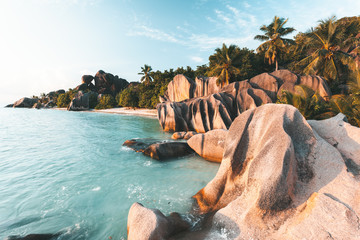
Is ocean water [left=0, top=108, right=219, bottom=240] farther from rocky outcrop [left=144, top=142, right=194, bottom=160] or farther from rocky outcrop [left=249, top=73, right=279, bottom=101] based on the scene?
rocky outcrop [left=249, top=73, right=279, bottom=101]

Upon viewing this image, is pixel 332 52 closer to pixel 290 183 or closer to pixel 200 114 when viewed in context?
pixel 200 114

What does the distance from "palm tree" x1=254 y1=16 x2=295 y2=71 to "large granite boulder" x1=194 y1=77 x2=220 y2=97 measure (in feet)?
34.4

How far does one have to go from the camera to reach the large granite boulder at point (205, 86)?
20.9m

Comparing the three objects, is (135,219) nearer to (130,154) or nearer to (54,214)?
(54,214)

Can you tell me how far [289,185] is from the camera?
2982 mm

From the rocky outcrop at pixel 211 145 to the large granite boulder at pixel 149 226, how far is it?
4.90 meters

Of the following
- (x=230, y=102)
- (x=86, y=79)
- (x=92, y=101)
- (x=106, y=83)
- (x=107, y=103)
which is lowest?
(x=230, y=102)

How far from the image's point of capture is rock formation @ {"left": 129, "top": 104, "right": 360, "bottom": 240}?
98.6 inches

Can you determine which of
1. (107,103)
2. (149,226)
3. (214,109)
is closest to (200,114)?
(214,109)

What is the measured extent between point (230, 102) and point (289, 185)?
12549 millimetres

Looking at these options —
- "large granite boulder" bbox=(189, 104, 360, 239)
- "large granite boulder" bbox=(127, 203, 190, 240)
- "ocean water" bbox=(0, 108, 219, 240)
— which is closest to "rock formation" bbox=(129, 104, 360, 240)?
"large granite boulder" bbox=(189, 104, 360, 239)

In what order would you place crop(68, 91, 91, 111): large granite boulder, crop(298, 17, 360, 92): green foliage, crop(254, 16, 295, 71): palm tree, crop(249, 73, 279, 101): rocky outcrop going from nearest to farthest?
crop(249, 73, 279, 101): rocky outcrop, crop(298, 17, 360, 92): green foliage, crop(254, 16, 295, 71): palm tree, crop(68, 91, 91, 111): large granite boulder

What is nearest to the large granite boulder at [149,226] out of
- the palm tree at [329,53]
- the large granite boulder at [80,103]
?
the palm tree at [329,53]

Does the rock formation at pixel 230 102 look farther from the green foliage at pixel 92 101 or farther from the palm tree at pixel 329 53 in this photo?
the green foliage at pixel 92 101
